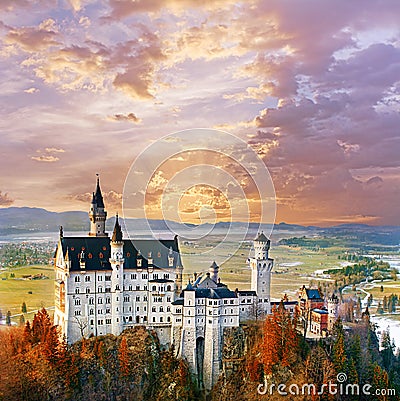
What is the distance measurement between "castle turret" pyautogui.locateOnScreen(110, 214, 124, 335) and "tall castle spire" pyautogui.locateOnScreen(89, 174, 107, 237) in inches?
197

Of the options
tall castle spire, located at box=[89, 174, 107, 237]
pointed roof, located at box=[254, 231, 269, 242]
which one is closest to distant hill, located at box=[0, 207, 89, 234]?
tall castle spire, located at box=[89, 174, 107, 237]

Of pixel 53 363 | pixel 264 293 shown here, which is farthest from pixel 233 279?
pixel 53 363

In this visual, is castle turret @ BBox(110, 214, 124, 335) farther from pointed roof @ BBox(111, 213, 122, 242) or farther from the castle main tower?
the castle main tower

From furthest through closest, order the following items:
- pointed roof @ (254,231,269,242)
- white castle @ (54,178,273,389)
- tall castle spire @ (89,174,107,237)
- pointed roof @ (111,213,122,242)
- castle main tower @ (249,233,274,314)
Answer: tall castle spire @ (89,174,107,237)
pointed roof @ (254,231,269,242)
castle main tower @ (249,233,274,314)
pointed roof @ (111,213,122,242)
white castle @ (54,178,273,389)

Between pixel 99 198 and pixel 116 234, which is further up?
pixel 99 198

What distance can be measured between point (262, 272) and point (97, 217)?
43.8 ft

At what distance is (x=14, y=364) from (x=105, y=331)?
6.17m

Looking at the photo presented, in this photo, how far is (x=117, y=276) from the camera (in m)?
36.7

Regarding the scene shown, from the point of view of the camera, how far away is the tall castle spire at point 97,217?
4125cm

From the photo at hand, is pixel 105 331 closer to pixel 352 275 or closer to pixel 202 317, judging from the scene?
pixel 202 317

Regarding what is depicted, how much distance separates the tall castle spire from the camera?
135 feet

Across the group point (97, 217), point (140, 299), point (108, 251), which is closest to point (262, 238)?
point (140, 299)

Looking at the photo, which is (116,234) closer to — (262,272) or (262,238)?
(262,238)

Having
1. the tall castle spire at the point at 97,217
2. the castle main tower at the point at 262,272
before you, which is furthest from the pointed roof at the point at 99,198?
the castle main tower at the point at 262,272
